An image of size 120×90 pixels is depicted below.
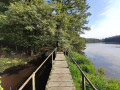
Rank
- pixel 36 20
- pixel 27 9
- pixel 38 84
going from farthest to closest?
pixel 36 20 < pixel 27 9 < pixel 38 84

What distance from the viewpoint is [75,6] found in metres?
11.4

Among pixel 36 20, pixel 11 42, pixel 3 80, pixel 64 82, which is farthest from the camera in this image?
pixel 11 42

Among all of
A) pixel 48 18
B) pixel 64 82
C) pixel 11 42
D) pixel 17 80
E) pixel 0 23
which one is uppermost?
pixel 48 18

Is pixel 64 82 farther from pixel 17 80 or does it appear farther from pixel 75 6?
pixel 75 6

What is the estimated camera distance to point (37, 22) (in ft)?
26.0

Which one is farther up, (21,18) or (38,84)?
(21,18)

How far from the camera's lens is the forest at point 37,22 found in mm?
7629

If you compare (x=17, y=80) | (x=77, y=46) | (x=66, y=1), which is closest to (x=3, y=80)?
(x=17, y=80)

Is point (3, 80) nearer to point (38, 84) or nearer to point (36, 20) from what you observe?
point (38, 84)

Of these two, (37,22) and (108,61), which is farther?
(108,61)

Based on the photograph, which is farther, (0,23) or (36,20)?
(0,23)

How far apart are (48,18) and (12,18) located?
12.2ft

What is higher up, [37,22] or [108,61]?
[37,22]

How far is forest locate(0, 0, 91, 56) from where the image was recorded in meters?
7.63
